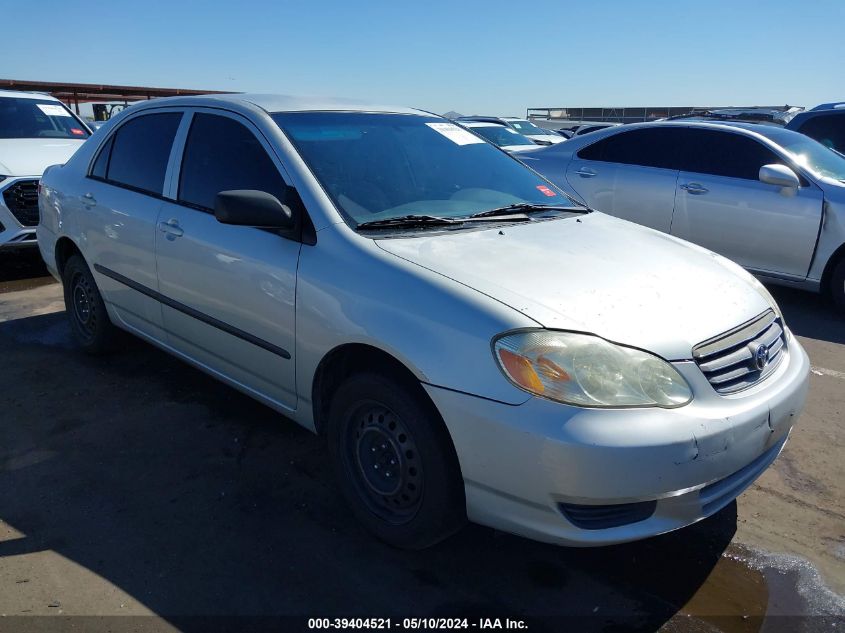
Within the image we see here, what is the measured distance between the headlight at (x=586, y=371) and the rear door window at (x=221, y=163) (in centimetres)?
138

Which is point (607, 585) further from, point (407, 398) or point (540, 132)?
point (540, 132)

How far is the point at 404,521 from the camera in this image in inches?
101

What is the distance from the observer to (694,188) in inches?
242

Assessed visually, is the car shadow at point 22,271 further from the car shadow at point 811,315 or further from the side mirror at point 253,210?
the car shadow at point 811,315

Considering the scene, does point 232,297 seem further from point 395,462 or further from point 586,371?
point 586,371

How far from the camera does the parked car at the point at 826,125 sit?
8102mm

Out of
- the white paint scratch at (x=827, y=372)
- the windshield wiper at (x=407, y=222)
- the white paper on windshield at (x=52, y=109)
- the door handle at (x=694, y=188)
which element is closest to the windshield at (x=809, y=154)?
the door handle at (x=694, y=188)

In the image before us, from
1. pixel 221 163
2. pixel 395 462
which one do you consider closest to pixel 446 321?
pixel 395 462

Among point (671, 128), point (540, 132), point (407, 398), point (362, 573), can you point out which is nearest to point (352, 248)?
point (407, 398)

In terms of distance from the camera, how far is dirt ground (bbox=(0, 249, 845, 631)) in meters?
2.35

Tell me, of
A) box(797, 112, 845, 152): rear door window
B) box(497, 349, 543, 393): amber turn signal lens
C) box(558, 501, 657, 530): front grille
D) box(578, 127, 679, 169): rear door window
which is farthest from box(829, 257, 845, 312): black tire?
box(497, 349, 543, 393): amber turn signal lens

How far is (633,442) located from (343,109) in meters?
2.24

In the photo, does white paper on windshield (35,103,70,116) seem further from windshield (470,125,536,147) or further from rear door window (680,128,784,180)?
rear door window (680,128,784,180)

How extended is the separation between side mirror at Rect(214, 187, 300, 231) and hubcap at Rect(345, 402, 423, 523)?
2.70 feet
